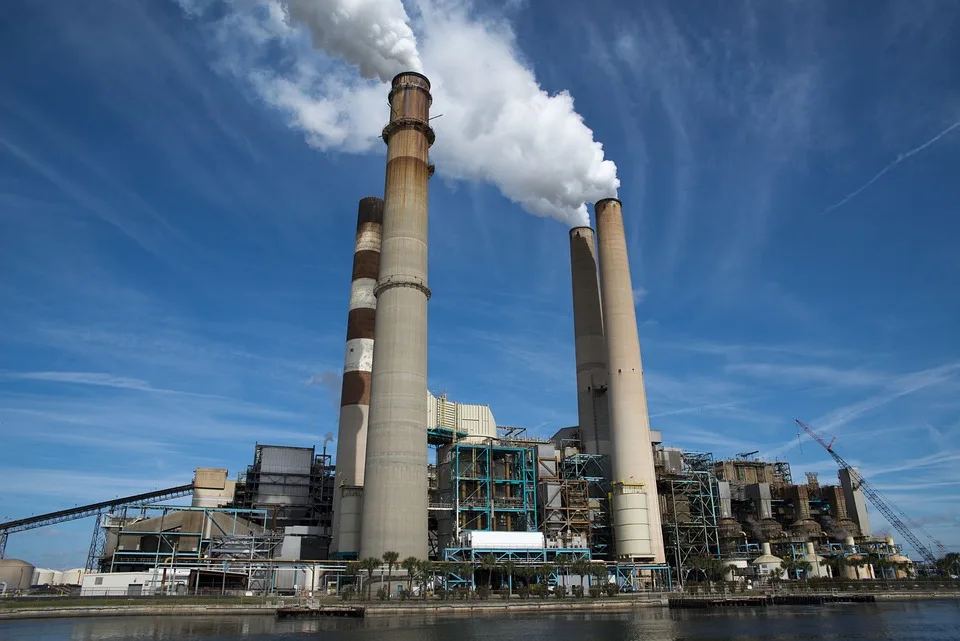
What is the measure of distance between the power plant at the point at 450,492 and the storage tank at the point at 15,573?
20 cm

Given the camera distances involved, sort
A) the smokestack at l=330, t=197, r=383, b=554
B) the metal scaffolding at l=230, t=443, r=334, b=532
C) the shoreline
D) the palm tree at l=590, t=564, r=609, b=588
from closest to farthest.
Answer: the shoreline
the palm tree at l=590, t=564, r=609, b=588
the smokestack at l=330, t=197, r=383, b=554
the metal scaffolding at l=230, t=443, r=334, b=532

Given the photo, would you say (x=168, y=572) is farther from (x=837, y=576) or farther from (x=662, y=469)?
(x=837, y=576)

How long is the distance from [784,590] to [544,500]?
88.1ft

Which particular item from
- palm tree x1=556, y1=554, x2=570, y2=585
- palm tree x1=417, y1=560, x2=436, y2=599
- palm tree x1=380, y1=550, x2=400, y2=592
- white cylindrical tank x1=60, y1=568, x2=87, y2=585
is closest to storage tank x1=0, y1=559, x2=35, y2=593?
white cylindrical tank x1=60, y1=568, x2=87, y2=585

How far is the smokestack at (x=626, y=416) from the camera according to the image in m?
74.9

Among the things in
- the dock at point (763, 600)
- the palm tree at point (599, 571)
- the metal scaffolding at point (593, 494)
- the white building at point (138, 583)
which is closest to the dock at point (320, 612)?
the white building at point (138, 583)

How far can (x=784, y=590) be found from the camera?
241 ft

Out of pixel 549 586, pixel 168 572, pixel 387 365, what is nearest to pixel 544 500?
pixel 549 586

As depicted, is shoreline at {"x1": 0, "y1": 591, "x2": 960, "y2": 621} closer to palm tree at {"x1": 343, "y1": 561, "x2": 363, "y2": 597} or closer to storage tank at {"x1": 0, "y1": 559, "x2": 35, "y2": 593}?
palm tree at {"x1": 343, "y1": 561, "x2": 363, "y2": 597}

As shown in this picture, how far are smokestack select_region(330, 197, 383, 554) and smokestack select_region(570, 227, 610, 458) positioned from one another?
91.6ft

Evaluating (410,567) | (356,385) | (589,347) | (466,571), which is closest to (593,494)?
(589,347)

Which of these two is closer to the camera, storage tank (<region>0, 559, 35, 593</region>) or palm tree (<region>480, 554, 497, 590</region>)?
palm tree (<region>480, 554, 497, 590</region>)

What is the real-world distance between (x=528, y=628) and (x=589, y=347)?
53983 millimetres

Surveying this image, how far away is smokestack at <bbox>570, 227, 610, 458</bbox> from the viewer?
88875 mm
